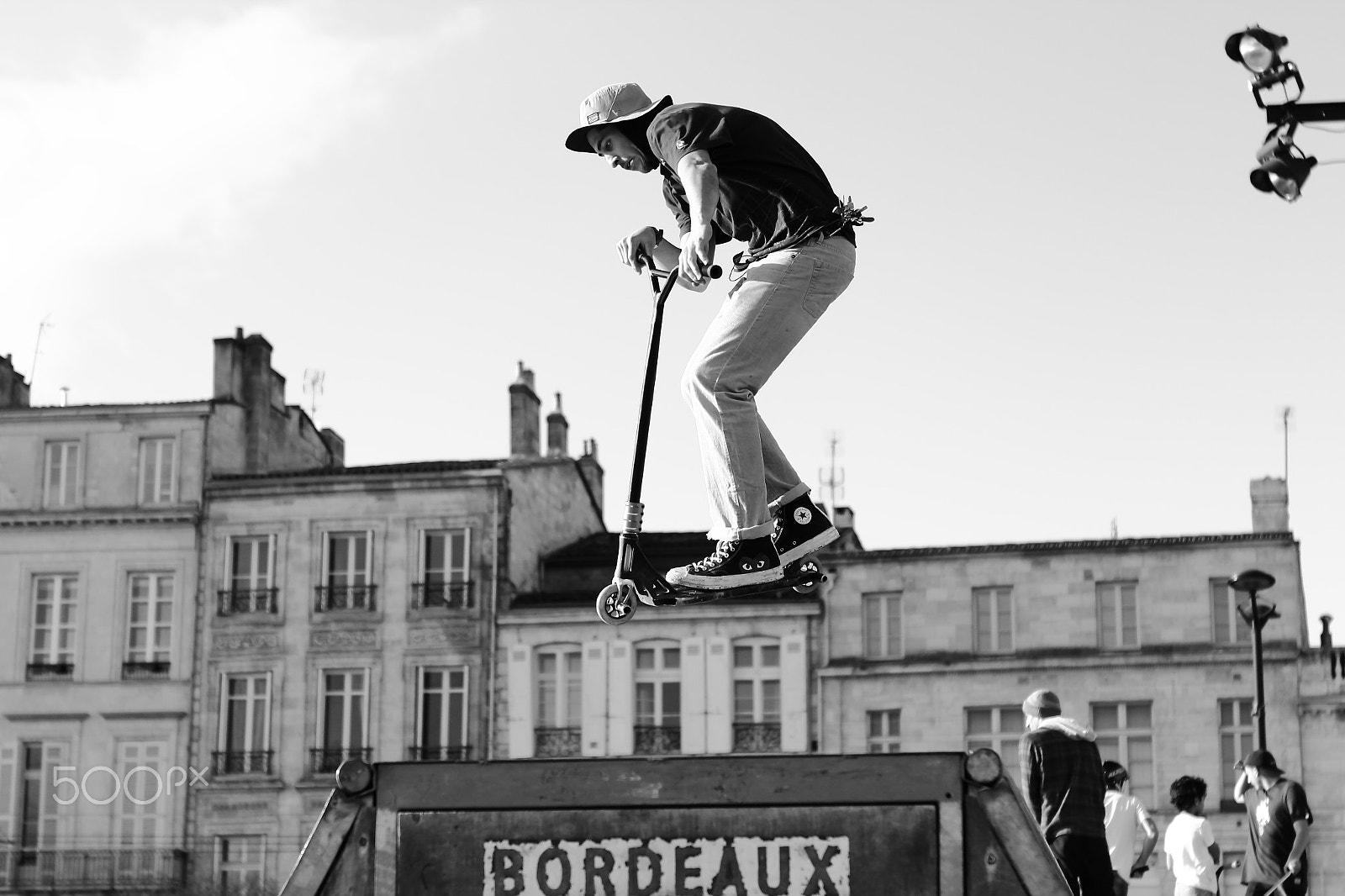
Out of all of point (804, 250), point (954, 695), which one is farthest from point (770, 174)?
point (954, 695)

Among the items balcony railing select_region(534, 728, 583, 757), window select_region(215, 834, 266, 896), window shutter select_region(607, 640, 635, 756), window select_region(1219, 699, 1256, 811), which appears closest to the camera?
window select_region(1219, 699, 1256, 811)

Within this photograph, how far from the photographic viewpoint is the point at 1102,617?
49188mm

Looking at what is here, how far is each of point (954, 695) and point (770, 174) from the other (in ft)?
139

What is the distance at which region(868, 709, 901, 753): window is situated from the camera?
49.5 meters

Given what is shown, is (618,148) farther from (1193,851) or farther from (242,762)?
(242,762)

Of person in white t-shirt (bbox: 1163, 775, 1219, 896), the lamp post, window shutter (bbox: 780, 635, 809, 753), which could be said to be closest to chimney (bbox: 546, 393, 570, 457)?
window shutter (bbox: 780, 635, 809, 753)

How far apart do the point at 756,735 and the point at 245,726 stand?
12.6 meters

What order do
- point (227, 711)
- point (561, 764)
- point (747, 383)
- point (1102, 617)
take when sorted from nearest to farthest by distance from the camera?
point (561, 764) → point (747, 383) → point (1102, 617) → point (227, 711)

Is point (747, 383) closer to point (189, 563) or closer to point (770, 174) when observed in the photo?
point (770, 174)

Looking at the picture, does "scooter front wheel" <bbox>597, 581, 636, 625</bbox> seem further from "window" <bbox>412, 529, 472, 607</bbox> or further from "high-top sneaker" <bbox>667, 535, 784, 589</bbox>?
"window" <bbox>412, 529, 472, 607</bbox>

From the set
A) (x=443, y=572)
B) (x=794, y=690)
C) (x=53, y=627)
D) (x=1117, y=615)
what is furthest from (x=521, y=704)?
(x=1117, y=615)

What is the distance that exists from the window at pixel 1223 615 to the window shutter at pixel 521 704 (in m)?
15.9

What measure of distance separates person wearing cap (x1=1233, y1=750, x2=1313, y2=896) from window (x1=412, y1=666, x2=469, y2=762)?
36.6 m

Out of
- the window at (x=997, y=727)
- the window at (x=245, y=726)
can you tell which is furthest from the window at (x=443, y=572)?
the window at (x=997, y=727)
